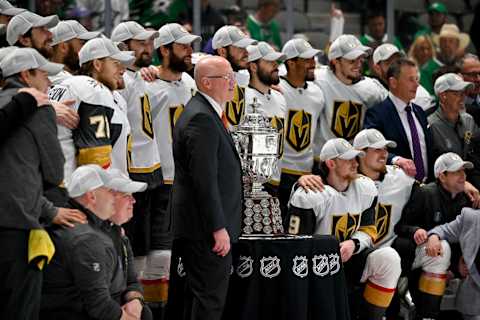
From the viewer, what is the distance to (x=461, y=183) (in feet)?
24.4

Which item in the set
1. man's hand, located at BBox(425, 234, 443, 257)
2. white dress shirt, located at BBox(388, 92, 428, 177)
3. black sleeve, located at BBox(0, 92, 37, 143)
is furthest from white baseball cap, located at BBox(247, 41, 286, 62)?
black sleeve, located at BBox(0, 92, 37, 143)

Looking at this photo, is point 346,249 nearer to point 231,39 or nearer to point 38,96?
point 231,39

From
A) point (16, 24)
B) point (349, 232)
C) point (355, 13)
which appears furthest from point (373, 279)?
point (355, 13)

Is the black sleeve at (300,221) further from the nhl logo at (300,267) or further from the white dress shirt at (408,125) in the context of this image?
the white dress shirt at (408,125)

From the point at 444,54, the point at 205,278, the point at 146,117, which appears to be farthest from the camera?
the point at 444,54

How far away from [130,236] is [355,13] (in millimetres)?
4614

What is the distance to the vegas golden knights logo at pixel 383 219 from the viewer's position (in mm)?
7277

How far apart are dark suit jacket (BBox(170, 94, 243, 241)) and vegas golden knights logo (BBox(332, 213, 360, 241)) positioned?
3.62 ft

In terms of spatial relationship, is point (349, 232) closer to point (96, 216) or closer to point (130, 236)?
point (130, 236)

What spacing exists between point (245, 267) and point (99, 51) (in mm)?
1489

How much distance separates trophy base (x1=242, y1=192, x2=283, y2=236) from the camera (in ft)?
20.0

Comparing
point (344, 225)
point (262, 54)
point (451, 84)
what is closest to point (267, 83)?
point (262, 54)

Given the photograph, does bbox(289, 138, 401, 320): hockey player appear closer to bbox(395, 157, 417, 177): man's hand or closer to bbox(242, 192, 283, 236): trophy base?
bbox(242, 192, 283, 236): trophy base

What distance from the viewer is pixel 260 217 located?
612 cm
